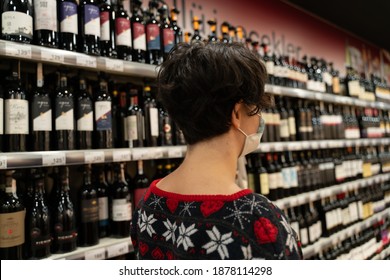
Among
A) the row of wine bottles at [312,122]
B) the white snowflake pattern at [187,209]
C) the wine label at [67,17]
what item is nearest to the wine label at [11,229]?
the wine label at [67,17]

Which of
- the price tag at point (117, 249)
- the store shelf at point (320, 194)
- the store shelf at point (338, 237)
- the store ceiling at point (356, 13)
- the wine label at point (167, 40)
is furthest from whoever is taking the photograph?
the store ceiling at point (356, 13)

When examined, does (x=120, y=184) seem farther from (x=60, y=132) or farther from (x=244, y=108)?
(x=244, y=108)

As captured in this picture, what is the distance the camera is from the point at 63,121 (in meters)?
1.58

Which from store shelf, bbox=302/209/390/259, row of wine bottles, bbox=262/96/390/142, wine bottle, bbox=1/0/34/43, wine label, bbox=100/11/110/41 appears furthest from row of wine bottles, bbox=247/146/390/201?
wine bottle, bbox=1/0/34/43

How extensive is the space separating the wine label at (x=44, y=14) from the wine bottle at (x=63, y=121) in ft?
0.98

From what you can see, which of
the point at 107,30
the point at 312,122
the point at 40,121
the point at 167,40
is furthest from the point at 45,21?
the point at 312,122

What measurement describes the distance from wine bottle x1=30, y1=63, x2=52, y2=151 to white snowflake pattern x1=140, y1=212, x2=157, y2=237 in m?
0.88

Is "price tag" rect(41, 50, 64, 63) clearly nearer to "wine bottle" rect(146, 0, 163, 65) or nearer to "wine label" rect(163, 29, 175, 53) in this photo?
"wine bottle" rect(146, 0, 163, 65)

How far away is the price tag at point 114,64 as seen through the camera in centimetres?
169

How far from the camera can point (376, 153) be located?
182 inches

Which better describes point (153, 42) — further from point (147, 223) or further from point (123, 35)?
point (147, 223)

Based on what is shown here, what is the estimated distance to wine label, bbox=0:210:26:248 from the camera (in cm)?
137

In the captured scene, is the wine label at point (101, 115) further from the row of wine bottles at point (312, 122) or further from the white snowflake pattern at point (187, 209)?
the row of wine bottles at point (312, 122)

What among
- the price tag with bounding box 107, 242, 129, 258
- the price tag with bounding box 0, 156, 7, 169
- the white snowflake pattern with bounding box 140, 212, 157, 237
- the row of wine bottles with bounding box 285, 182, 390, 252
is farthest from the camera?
the row of wine bottles with bounding box 285, 182, 390, 252
